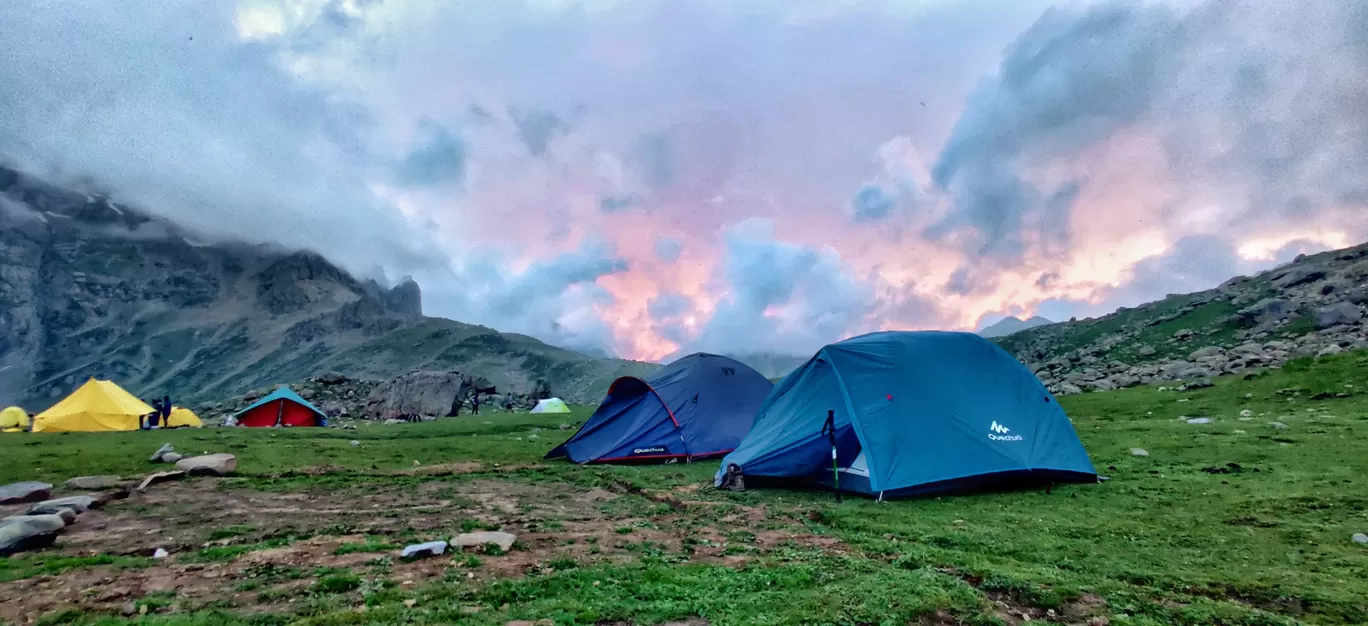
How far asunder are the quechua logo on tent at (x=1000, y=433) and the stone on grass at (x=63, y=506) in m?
15.9

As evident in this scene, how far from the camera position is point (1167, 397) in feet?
87.2

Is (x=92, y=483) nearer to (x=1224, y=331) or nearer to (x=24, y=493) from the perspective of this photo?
(x=24, y=493)

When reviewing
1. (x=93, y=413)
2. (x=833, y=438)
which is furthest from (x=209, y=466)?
(x=93, y=413)

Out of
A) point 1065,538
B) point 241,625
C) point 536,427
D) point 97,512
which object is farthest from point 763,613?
point 536,427

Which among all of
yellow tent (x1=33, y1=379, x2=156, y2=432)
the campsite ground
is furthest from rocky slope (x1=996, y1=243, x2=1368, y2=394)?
yellow tent (x1=33, y1=379, x2=156, y2=432)

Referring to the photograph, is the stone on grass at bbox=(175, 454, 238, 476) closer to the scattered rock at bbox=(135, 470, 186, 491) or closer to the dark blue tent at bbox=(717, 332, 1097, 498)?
the scattered rock at bbox=(135, 470, 186, 491)

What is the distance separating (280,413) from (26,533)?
35345 millimetres

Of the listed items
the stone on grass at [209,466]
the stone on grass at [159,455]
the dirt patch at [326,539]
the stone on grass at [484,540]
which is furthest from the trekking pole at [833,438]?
the stone on grass at [159,455]

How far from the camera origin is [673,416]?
19.5m

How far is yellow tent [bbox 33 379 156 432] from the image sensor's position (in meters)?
31.5

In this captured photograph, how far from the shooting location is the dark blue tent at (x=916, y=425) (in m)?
11.9

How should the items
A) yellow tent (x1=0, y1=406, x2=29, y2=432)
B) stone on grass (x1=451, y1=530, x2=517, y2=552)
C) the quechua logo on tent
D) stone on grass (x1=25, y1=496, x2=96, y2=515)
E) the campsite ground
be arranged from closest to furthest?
the campsite ground < stone on grass (x1=451, y1=530, x2=517, y2=552) < stone on grass (x1=25, y1=496, x2=96, y2=515) < the quechua logo on tent < yellow tent (x1=0, y1=406, x2=29, y2=432)

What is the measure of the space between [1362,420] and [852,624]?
1975 cm

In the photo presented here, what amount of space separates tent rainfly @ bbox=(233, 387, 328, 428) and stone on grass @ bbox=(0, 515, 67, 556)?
113 feet
